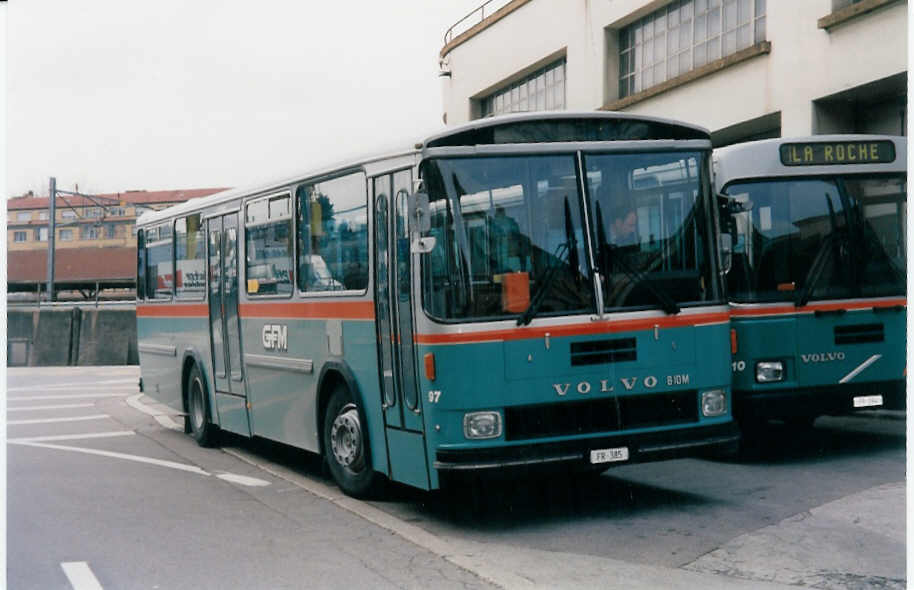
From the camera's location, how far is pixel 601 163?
7.88 metres

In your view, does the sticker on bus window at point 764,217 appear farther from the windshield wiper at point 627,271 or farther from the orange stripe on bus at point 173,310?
the orange stripe on bus at point 173,310

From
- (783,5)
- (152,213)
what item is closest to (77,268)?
(152,213)

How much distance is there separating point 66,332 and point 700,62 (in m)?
24.3

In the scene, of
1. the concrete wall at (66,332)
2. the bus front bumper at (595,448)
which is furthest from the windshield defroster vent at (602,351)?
the concrete wall at (66,332)

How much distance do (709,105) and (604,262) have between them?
38.4 ft

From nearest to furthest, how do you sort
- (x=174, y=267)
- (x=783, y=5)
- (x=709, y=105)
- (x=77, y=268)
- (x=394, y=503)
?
1. (x=394, y=503)
2. (x=174, y=267)
3. (x=783, y=5)
4. (x=709, y=105)
5. (x=77, y=268)

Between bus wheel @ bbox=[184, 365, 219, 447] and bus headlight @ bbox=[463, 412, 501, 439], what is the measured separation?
233 inches

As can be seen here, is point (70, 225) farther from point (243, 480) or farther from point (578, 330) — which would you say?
point (578, 330)

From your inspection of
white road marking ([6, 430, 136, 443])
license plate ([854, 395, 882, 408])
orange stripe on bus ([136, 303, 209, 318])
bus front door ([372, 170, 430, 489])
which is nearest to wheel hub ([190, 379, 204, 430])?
orange stripe on bus ([136, 303, 209, 318])

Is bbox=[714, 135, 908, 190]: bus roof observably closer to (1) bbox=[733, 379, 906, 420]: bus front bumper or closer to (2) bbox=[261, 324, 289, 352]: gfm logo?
(1) bbox=[733, 379, 906, 420]: bus front bumper

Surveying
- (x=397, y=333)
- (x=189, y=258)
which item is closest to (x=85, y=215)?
(x=189, y=258)

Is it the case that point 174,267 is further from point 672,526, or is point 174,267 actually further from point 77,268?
point 77,268

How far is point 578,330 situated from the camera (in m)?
7.66

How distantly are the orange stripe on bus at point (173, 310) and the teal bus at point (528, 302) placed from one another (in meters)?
3.83
